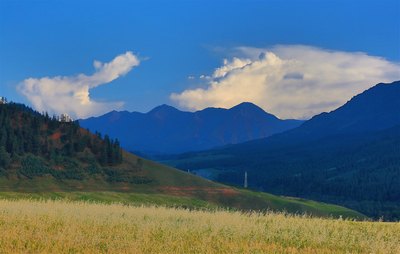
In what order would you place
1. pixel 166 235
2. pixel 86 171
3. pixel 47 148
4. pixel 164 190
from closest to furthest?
pixel 166 235 → pixel 86 171 → pixel 47 148 → pixel 164 190

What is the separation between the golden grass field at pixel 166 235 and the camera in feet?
44.9

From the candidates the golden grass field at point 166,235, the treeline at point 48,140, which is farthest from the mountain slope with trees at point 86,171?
the golden grass field at point 166,235

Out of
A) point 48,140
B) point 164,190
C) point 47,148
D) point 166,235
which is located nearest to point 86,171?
point 47,148

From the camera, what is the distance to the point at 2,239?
45.5 ft

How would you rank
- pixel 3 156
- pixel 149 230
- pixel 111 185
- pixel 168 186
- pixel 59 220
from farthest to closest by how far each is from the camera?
pixel 168 186
pixel 111 185
pixel 3 156
pixel 59 220
pixel 149 230

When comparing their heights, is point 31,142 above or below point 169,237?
above

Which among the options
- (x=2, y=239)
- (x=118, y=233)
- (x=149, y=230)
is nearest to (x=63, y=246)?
(x=2, y=239)

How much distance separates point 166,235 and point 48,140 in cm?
10945

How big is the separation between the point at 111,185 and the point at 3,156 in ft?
74.9

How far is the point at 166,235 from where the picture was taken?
15.9 metres

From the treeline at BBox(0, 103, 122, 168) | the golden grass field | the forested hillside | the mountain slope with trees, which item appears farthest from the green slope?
the golden grass field

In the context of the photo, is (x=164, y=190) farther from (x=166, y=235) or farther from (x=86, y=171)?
(x=166, y=235)

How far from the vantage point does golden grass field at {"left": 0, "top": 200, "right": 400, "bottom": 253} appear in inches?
539

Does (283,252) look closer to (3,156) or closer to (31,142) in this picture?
Answer: (3,156)
